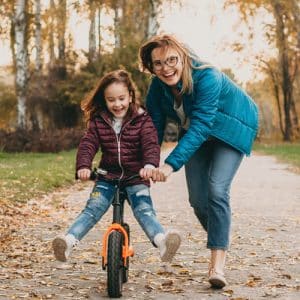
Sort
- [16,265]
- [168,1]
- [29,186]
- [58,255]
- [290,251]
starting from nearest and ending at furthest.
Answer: [58,255] → [16,265] → [290,251] → [29,186] → [168,1]

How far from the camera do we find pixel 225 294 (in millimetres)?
5535

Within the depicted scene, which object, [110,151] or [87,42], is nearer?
[110,151]

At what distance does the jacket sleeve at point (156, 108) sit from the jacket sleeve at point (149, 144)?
0.87 ft

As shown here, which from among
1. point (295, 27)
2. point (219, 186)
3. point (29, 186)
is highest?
point (295, 27)

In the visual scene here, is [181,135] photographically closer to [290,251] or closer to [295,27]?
[290,251]

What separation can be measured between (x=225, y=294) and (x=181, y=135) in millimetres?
1318

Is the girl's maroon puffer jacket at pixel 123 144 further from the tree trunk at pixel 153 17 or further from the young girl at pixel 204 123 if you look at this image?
the tree trunk at pixel 153 17

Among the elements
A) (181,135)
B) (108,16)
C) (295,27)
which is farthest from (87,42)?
(181,135)

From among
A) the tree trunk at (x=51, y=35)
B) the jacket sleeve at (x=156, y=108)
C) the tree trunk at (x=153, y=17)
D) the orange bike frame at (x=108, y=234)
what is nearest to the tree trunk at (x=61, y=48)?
the tree trunk at (x=51, y=35)

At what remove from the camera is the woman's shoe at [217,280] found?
567 centimetres

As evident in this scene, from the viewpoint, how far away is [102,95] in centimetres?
572

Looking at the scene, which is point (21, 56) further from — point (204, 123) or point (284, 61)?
point (204, 123)

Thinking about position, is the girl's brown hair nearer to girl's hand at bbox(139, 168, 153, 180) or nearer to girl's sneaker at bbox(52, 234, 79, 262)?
girl's hand at bbox(139, 168, 153, 180)

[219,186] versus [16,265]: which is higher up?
[219,186]
